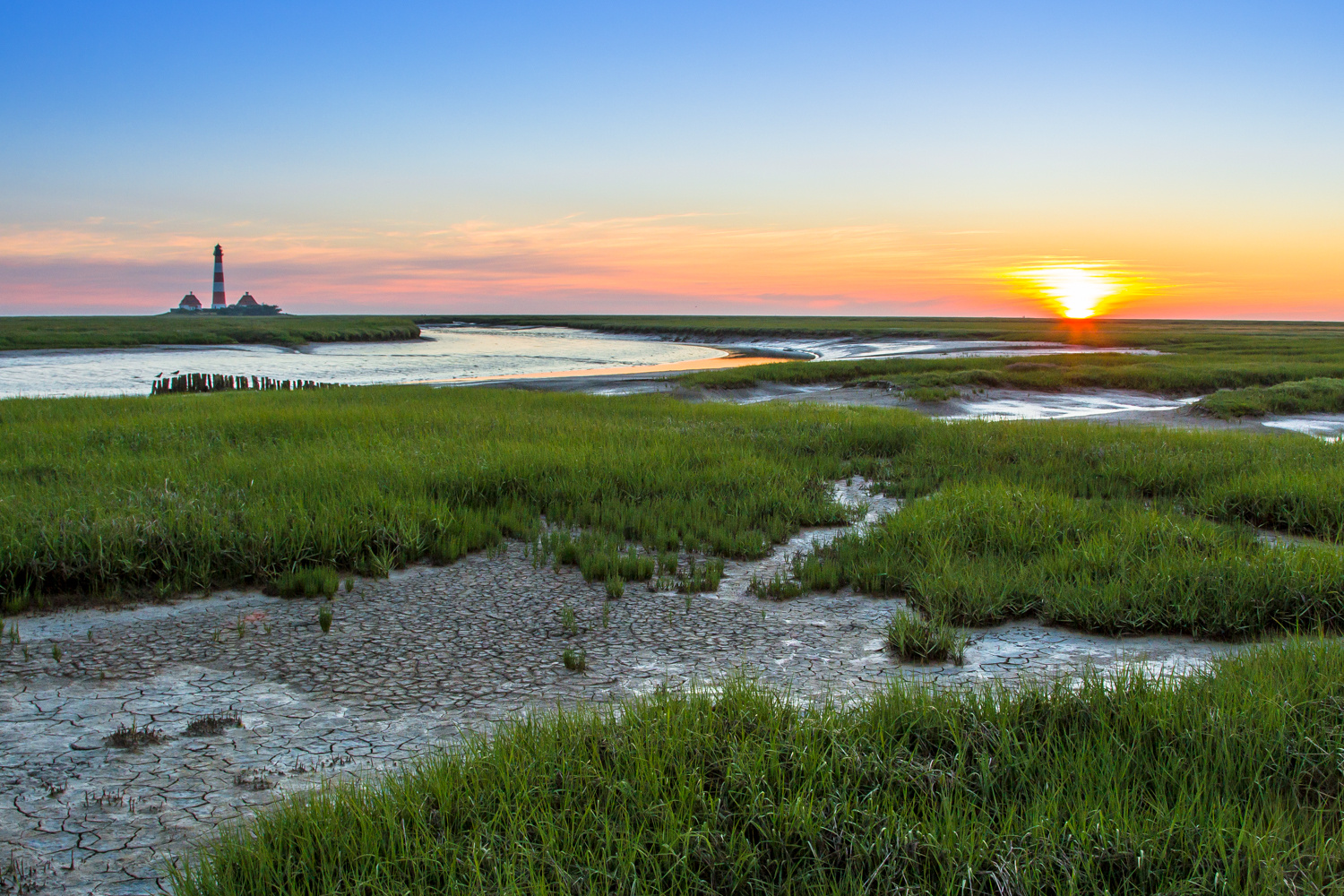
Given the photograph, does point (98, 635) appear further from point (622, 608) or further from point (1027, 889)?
point (1027, 889)

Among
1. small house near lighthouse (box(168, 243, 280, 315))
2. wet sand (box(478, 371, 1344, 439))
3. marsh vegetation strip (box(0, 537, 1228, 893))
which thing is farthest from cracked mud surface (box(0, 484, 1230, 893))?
small house near lighthouse (box(168, 243, 280, 315))

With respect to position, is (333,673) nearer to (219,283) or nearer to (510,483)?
(510,483)

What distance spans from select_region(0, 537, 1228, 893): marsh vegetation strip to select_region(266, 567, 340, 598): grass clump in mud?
0.31ft

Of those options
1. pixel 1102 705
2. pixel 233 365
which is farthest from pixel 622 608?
pixel 233 365

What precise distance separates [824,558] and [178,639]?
468 cm

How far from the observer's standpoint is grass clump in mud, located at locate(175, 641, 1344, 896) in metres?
2.56

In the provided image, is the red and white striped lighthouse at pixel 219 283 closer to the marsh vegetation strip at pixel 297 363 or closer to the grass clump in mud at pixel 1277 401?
the marsh vegetation strip at pixel 297 363

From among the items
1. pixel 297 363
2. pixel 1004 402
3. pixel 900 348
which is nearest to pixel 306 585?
pixel 1004 402

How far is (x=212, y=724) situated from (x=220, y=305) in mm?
153597

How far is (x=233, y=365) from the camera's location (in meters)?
40.6

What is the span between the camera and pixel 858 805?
9.54 ft

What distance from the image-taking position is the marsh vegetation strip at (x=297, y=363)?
3075cm

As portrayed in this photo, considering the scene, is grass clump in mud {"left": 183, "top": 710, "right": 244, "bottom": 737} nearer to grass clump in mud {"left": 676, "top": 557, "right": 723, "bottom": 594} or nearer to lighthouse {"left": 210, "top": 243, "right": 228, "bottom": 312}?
grass clump in mud {"left": 676, "top": 557, "right": 723, "bottom": 594}

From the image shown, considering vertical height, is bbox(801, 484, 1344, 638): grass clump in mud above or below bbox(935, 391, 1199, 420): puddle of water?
below
